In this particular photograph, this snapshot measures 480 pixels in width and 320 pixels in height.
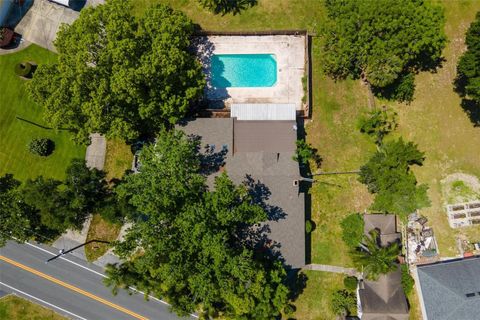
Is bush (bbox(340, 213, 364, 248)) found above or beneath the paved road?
above

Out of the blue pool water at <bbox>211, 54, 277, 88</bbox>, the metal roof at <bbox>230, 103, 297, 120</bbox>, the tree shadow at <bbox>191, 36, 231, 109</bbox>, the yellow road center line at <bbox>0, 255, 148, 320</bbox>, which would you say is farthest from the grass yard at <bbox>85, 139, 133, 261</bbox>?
the metal roof at <bbox>230, 103, 297, 120</bbox>

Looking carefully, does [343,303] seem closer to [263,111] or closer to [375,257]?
[375,257]

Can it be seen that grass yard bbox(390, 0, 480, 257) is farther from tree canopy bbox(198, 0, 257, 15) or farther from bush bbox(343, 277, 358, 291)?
tree canopy bbox(198, 0, 257, 15)

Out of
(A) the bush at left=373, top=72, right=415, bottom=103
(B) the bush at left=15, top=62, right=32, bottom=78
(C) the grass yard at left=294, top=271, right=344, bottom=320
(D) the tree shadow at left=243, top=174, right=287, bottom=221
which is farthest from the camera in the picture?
(B) the bush at left=15, top=62, right=32, bottom=78

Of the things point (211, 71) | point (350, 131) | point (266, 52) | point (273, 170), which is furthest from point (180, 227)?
point (266, 52)

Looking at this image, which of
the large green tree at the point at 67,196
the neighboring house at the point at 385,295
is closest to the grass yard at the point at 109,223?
the large green tree at the point at 67,196

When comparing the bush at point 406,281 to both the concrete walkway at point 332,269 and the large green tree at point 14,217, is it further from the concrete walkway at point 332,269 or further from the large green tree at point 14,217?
the large green tree at point 14,217

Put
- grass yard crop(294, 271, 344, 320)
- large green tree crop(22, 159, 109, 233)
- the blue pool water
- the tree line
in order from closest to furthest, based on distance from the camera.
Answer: the tree line
large green tree crop(22, 159, 109, 233)
grass yard crop(294, 271, 344, 320)
the blue pool water
